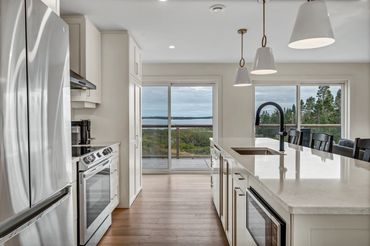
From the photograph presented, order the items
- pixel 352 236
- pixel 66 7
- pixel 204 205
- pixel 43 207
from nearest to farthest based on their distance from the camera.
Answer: pixel 352 236 < pixel 43 207 < pixel 66 7 < pixel 204 205

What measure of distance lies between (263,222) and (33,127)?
121cm

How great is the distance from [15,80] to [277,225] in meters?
1.27

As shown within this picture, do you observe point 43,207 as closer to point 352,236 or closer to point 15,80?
point 15,80

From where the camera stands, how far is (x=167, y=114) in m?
6.53

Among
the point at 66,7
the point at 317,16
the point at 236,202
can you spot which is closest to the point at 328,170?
the point at 236,202

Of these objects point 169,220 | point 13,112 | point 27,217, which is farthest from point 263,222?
point 169,220

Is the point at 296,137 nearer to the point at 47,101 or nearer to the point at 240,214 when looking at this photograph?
the point at 240,214

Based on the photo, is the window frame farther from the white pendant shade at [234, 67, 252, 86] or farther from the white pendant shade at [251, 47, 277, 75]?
the white pendant shade at [251, 47, 277, 75]

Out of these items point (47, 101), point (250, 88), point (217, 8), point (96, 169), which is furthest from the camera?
point (250, 88)

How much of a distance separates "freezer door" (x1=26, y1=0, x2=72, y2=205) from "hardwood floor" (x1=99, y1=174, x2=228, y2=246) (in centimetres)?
149

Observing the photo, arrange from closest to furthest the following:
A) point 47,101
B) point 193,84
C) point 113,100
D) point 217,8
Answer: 1. point 47,101
2. point 217,8
3. point 113,100
4. point 193,84

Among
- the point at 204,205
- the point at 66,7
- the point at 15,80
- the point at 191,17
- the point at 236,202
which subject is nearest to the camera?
the point at 15,80

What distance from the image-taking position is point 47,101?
1497 millimetres

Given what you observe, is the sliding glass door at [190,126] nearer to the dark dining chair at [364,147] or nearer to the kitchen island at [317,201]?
the dark dining chair at [364,147]
